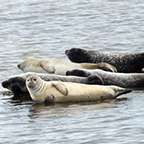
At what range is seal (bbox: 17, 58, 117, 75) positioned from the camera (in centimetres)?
1714

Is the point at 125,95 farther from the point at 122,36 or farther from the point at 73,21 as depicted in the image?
the point at 73,21

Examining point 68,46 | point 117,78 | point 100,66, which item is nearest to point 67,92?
point 117,78

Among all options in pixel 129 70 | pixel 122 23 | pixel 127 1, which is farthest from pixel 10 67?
pixel 127 1

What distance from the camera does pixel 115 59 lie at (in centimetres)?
1794

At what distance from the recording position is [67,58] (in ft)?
62.5

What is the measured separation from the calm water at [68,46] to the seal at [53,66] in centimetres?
42

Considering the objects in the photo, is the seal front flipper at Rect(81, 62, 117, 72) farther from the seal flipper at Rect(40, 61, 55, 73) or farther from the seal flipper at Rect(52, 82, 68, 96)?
the seal flipper at Rect(52, 82, 68, 96)

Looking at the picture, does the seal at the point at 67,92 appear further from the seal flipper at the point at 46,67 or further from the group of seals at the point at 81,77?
the seal flipper at the point at 46,67

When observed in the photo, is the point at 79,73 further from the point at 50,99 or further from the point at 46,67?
the point at 50,99

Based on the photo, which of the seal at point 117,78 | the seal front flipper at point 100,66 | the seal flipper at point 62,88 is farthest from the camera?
the seal front flipper at point 100,66

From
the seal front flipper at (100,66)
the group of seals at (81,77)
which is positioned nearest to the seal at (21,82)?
the group of seals at (81,77)

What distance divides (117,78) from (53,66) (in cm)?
149

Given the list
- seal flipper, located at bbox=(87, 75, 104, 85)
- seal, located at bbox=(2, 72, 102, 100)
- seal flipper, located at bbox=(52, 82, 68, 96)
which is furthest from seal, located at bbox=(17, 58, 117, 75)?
seal flipper, located at bbox=(52, 82, 68, 96)

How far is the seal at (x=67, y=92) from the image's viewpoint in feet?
49.7
